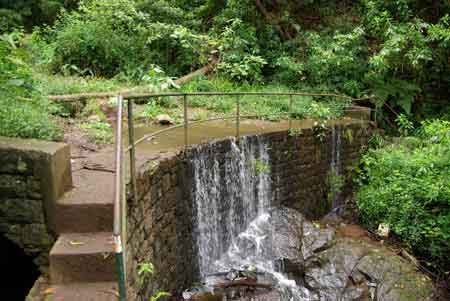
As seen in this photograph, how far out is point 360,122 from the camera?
29.5 ft

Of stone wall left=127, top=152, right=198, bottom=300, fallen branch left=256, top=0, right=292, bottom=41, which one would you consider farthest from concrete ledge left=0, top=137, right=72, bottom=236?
fallen branch left=256, top=0, right=292, bottom=41

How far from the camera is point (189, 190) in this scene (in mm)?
5105

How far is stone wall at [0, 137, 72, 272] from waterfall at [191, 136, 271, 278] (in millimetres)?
2214

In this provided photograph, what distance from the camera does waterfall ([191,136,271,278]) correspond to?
5344 millimetres

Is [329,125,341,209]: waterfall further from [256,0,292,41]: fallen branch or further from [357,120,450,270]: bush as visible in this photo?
[256,0,292,41]: fallen branch

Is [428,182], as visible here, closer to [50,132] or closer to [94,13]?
[50,132]

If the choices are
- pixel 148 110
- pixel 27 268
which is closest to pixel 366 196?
pixel 148 110

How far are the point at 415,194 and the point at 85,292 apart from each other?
6.04 meters

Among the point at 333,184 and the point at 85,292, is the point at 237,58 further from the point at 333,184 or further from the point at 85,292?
the point at 85,292

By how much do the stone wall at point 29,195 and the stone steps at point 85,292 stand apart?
49 centimetres

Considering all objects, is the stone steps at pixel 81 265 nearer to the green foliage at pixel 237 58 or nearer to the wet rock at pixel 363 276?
the wet rock at pixel 363 276

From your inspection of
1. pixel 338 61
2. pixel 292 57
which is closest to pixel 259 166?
pixel 338 61

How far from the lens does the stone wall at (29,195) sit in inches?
125

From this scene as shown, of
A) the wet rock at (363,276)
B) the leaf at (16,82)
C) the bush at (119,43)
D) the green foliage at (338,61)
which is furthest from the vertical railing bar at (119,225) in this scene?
the green foliage at (338,61)
